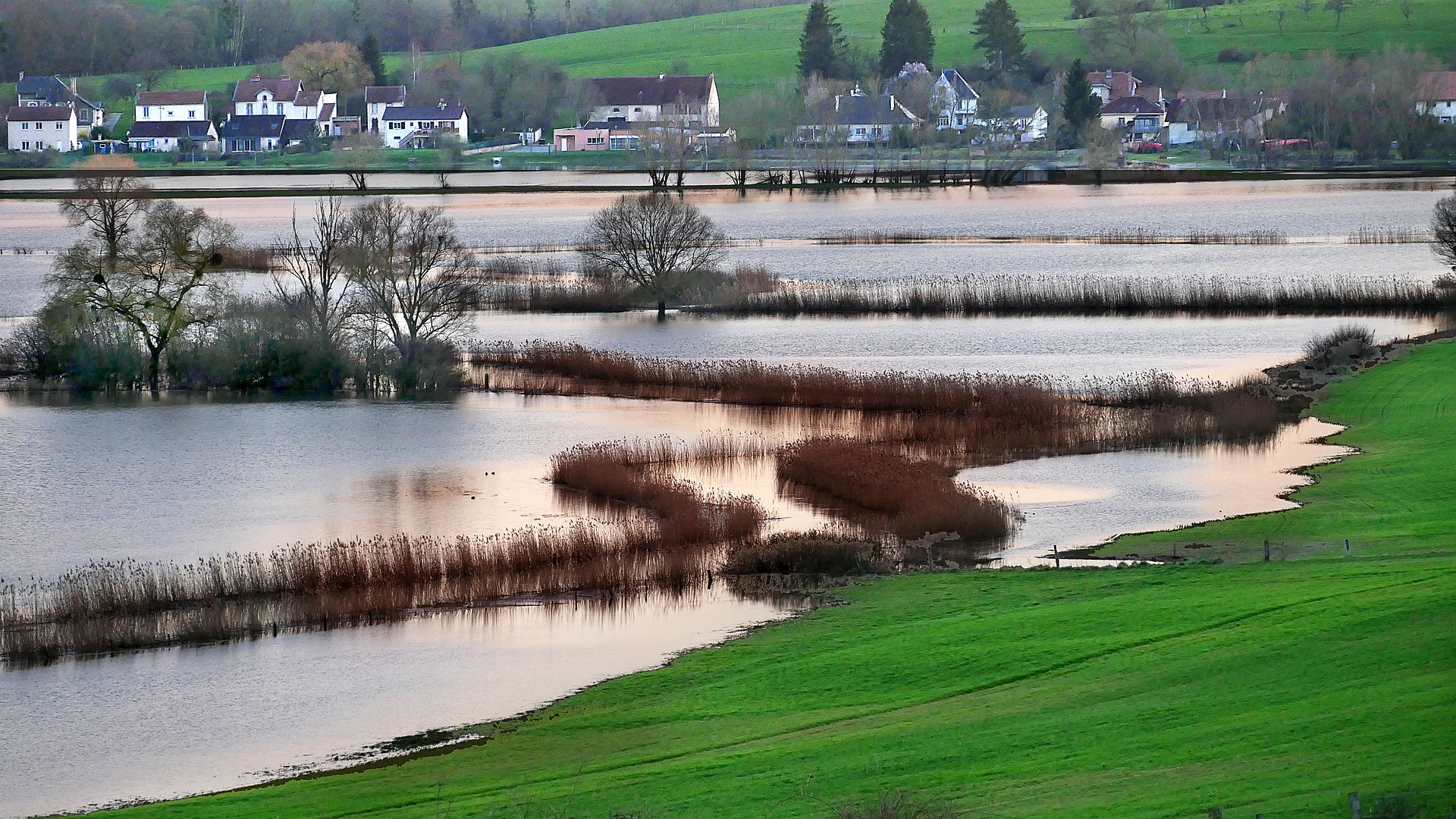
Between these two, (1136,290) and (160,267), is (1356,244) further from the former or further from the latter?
(160,267)

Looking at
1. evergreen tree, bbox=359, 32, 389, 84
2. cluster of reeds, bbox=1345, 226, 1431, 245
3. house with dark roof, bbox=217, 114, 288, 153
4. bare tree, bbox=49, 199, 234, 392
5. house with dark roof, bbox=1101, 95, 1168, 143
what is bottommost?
cluster of reeds, bbox=1345, 226, 1431, 245

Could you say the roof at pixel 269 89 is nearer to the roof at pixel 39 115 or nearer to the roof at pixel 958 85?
the roof at pixel 39 115

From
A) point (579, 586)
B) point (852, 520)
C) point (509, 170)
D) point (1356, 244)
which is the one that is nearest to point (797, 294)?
point (1356, 244)

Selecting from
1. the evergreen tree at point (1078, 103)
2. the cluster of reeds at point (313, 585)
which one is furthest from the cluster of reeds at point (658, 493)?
the evergreen tree at point (1078, 103)

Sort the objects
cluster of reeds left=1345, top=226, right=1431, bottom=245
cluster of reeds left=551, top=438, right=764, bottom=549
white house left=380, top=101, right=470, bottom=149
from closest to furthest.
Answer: cluster of reeds left=551, top=438, right=764, bottom=549, cluster of reeds left=1345, top=226, right=1431, bottom=245, white house left=380, top=101, right=470, bottom=149

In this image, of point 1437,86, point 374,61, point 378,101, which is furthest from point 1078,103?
point 374,61

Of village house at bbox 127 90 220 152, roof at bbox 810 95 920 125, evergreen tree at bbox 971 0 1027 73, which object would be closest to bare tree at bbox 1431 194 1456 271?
roof at bbox 810 95 920 125

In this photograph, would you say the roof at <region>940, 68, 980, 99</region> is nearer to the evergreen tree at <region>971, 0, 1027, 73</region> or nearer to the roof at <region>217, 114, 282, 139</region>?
the evergreen tree at <region>971, 0, 1027, 73</region>
